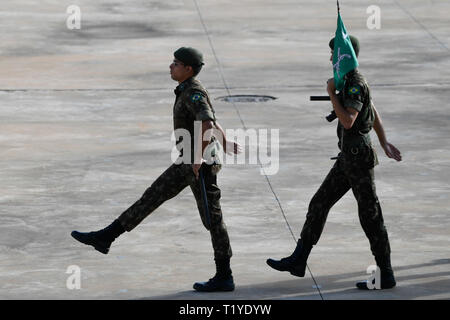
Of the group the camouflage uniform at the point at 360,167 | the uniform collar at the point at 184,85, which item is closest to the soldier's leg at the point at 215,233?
the uniform collar at the point at 184,85

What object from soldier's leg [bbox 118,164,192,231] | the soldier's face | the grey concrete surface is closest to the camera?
the soldier's face

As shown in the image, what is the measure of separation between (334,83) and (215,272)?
6.24 feet

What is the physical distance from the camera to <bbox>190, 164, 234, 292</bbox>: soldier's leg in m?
8.47

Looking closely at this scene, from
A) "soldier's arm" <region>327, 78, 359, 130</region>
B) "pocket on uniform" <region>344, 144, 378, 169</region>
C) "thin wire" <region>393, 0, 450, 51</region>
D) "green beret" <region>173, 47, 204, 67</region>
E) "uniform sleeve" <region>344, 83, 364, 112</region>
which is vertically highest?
"green beret" <region>173, 47, 204, 67</region>

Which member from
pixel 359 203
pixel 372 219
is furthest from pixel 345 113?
pixel 372 219

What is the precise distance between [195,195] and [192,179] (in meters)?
0.13

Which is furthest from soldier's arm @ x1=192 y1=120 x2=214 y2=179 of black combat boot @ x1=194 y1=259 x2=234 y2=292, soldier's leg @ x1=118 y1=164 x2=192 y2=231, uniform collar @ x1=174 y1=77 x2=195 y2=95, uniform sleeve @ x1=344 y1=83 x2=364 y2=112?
uniform sleeve @ x1=344 y1=83 x2=364 y2=112

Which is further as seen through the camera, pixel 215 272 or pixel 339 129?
pixel 215 272

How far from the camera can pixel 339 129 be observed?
8.55m

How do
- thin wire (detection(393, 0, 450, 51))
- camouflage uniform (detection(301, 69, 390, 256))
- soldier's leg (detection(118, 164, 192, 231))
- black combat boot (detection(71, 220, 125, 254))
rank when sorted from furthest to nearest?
thin wire (detection(393, 0, 450, 51)) → black combat boot (detection(71, 220, 125, 254)) → soldier's leg (detection(118, 164, 192, 231)) → camouflage uniform (detection(301, 69, 390, 256))

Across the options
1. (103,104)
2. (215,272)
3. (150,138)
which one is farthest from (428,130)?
(215,272)

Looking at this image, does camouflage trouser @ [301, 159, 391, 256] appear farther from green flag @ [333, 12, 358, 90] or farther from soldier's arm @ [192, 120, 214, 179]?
soldier's arm @ [192, 120, 214, 179]

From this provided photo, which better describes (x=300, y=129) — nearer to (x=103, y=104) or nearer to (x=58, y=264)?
(x=103, y=104)

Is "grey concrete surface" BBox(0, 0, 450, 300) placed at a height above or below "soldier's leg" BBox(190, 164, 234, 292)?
below
